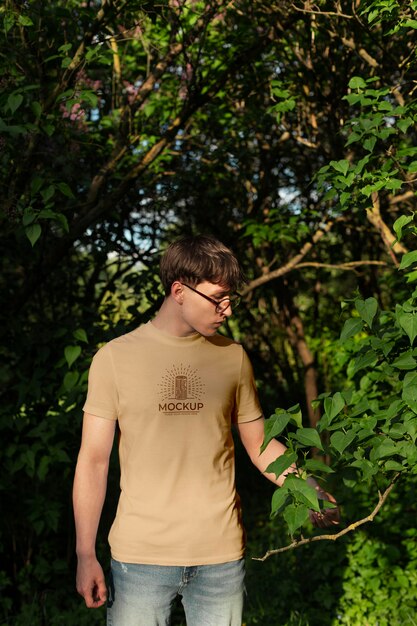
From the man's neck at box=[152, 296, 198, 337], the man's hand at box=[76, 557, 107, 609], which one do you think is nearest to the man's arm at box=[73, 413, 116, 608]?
the man's hand at box=[76, 557, 107, 609]

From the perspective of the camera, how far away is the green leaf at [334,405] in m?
2.58

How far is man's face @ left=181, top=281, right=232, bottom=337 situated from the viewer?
247 cm

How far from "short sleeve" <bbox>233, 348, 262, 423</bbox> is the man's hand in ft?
2.09

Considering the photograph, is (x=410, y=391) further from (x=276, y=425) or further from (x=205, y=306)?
(x=205, y=306)

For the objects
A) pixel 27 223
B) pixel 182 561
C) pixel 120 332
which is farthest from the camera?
pixel 120 332

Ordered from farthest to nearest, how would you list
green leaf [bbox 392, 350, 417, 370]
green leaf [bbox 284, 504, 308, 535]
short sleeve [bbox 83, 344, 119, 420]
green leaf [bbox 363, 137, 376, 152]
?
green leaf [bbox 363, 137, 376, 152] → green leaf [bbox 392, 350, 417, 370] → short sleeve [bbox 83, 344, 119, 420] → green leaf [bbox 284, 504, 308, 535]

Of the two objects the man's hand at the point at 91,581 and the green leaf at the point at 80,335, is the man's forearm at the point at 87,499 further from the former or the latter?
the green leaf at the point at 80,335

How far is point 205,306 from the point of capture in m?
2.49

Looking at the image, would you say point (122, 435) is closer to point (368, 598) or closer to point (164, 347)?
point (164, 347)

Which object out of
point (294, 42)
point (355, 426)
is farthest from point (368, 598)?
point (294, 42)

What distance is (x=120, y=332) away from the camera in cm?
455

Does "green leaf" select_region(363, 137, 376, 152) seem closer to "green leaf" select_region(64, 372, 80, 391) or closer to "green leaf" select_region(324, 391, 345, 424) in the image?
"green leaf" select_region(324, 391, 345, 424)

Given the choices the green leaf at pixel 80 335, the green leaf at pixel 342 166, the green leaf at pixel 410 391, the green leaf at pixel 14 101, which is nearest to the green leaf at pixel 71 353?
the green leaf at pixel 80 335

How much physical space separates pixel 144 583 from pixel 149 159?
3003 millimetres
